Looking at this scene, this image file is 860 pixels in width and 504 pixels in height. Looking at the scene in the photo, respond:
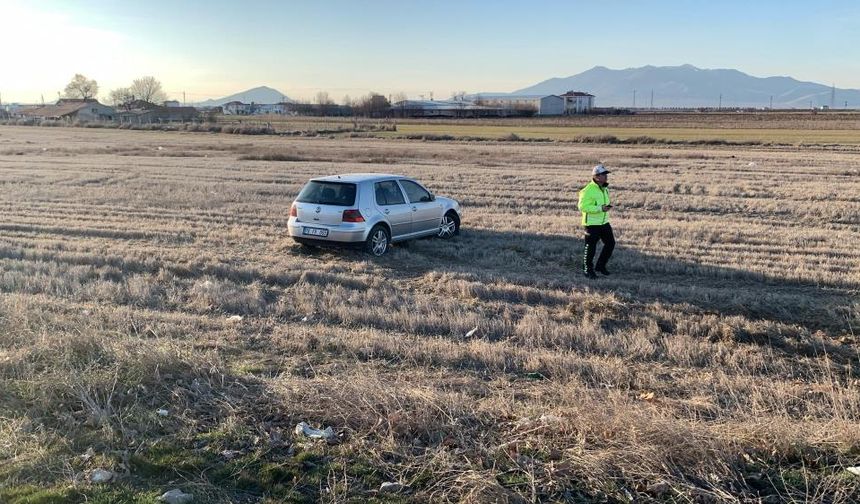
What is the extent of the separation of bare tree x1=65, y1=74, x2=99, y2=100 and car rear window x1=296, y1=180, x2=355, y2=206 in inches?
6724

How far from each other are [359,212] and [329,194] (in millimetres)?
784

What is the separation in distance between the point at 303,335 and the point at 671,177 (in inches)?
885

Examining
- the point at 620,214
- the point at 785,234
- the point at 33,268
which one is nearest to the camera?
the point at 33,268

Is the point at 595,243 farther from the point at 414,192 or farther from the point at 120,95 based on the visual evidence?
the point at 120,95

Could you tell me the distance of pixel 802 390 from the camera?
563cm

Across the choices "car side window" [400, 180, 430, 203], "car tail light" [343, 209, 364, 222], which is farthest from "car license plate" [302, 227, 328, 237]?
"car side window" [400, 180, 430, 203]

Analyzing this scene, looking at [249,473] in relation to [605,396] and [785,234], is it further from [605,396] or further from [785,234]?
[785,234]

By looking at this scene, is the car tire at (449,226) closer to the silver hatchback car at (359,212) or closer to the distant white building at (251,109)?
the silver hatchback car at (359,212)

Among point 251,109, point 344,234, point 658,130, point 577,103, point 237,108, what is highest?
point 237,108

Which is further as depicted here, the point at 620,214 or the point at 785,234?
the point at 620,214

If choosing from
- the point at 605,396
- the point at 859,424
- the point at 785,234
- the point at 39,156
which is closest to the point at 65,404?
the point at 605,396

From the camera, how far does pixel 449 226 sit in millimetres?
14273

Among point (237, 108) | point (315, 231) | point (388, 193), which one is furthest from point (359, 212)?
point (237, 108)

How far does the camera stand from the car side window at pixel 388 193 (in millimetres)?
12680
